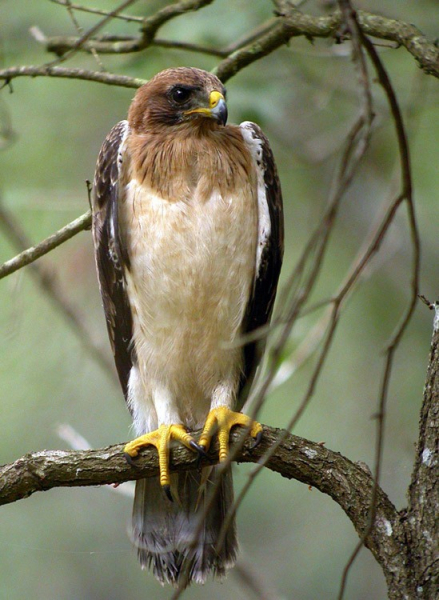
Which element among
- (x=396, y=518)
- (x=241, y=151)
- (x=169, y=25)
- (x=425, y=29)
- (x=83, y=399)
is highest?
(x=425, y=29)

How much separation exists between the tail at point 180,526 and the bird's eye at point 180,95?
5.36 feet

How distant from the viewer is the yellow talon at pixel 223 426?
312 cm

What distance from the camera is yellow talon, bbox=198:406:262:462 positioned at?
3121 mm

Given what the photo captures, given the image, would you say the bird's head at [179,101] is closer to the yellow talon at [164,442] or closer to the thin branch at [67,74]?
the thin branch at [67,74]

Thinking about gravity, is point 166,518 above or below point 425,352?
below

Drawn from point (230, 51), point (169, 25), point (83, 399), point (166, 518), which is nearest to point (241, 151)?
point (230, 51)

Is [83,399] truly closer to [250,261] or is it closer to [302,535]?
[302,535]

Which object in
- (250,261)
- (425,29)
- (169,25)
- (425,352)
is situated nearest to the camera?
(250,261)

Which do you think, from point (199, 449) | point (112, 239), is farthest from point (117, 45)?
point (199, 449)

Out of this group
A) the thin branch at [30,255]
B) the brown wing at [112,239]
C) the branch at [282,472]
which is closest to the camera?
the branch at [282,472]

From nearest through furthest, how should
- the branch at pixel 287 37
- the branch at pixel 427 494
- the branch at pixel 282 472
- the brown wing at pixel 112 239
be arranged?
1. the branch at pixel 427 494
2. the branch at pixel 282 472
3. the branch at pixel 287 37
4. the brown wing at pixel 112 239

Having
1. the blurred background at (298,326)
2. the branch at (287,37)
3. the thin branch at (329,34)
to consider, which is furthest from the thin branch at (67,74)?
the blurred background at (298,326)

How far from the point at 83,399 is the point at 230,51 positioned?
3210 millimetres

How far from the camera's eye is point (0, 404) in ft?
19.4
